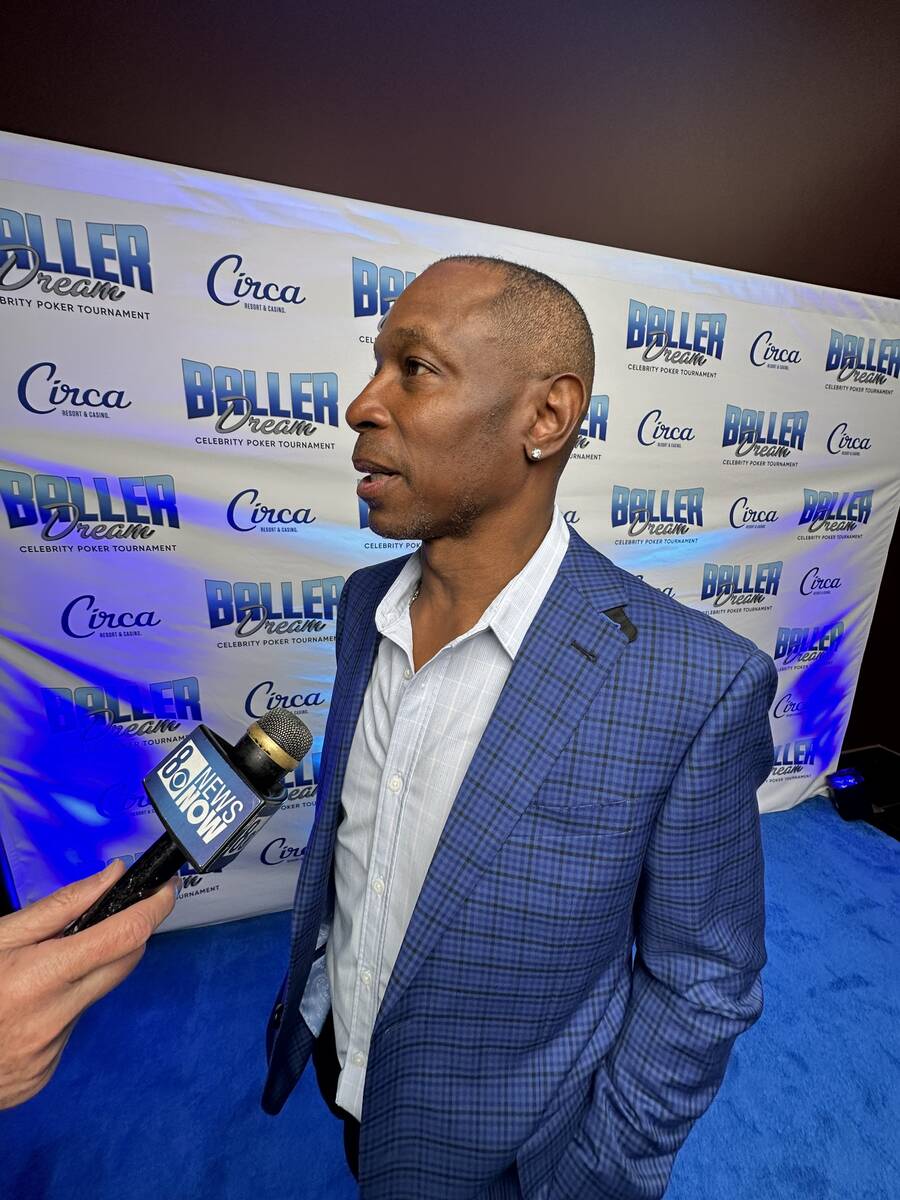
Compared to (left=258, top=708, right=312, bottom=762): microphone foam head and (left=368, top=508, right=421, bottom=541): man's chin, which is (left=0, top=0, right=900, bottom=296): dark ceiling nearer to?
(left=368, top=508, right=421, bottom=541): man's chin

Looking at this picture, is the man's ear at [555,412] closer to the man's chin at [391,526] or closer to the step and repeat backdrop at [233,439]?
the man's chin at [391,526]

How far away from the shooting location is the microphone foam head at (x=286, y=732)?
2.32 feet

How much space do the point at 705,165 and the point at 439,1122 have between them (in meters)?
2.97

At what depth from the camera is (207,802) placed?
0.66 m

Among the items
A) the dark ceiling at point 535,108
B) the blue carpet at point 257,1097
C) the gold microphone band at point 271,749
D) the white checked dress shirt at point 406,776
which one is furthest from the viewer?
the dark ceiling at point 535,108

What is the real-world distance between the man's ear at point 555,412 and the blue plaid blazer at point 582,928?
0.26 meters

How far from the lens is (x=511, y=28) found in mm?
1826

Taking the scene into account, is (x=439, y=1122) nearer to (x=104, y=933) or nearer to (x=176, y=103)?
(x=104, y=933)

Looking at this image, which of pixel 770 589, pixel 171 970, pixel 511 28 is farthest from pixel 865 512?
pixel 171 970

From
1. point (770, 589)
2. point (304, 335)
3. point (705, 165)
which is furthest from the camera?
point (770, 589)

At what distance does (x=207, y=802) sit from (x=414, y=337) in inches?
27.9

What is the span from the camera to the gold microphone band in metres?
0.69

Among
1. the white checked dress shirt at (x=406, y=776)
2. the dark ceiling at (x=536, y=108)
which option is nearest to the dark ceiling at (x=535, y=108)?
the dark ceiling at (x=536, y=108)

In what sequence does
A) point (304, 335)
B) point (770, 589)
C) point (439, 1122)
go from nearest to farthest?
1. point (439, 1122)
2. point (304, 335)
3. point (770, 589)
